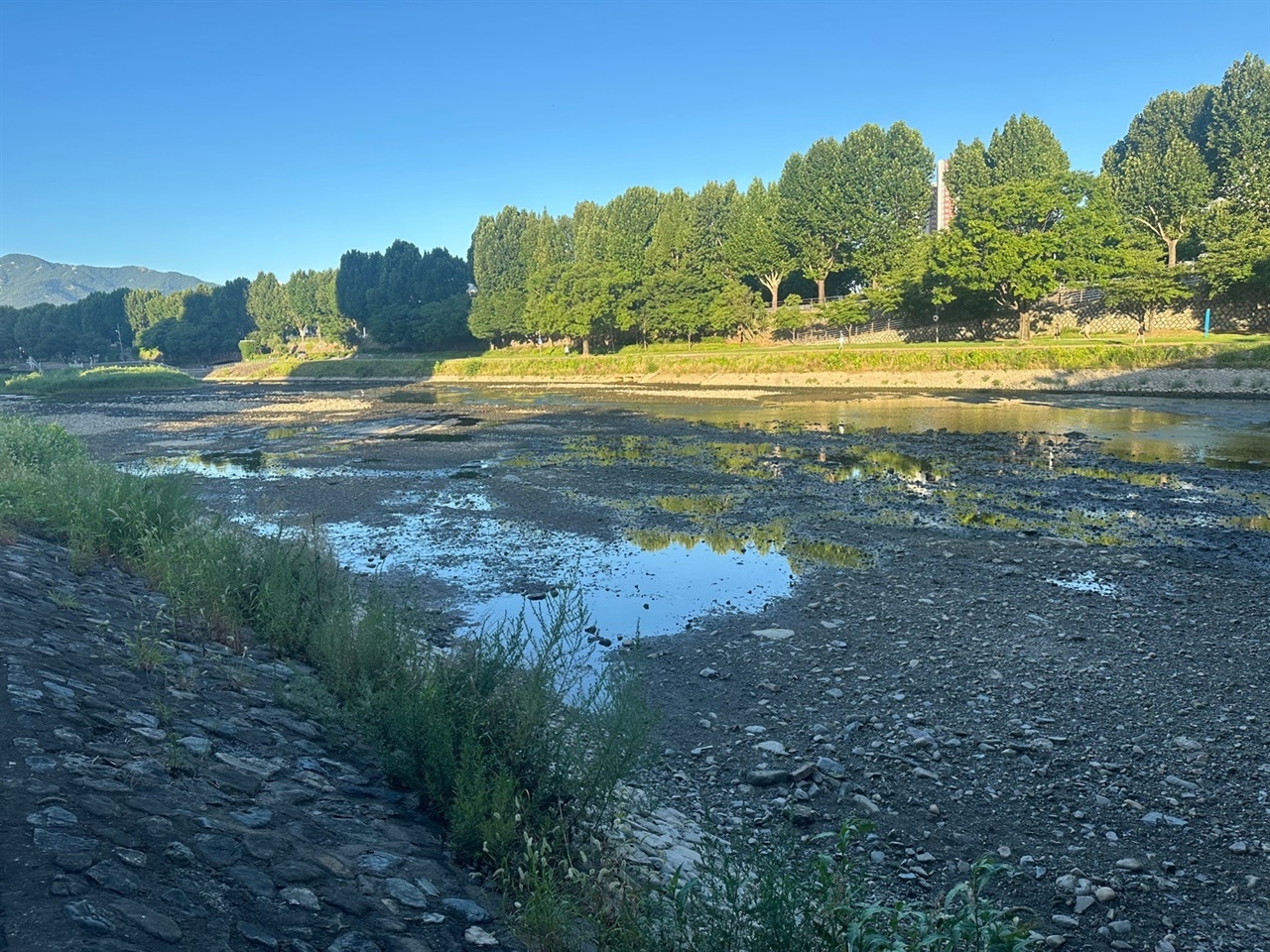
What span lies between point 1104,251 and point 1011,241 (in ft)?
23.6

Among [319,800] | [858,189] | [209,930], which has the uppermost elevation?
[858,189]

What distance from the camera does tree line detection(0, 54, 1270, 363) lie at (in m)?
58.3

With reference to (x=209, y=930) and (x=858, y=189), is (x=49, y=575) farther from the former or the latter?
(x=858, y=189)

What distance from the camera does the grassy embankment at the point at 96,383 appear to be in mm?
73688

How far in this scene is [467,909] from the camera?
4.50m

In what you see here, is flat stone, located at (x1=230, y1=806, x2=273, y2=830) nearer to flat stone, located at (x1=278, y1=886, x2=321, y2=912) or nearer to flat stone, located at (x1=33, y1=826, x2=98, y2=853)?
flat stone, located at (x1=278, y1=886, x2=321, y2=912)

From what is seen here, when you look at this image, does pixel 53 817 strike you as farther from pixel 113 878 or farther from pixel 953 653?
pixel 953 653

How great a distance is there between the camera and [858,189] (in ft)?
251

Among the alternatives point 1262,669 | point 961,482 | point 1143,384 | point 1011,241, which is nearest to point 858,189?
point 1011,241

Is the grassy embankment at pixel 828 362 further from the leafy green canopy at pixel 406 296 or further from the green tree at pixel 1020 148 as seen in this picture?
the green tree at pixel 1020 148

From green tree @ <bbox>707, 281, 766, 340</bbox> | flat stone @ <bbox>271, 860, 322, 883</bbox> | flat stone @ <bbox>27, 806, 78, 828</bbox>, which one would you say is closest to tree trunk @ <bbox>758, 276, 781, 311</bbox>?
green tree @ <bbox>707, 281, 766, 340</bbox>

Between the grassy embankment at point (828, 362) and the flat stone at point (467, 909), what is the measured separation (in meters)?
46.2

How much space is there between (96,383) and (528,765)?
87.5m

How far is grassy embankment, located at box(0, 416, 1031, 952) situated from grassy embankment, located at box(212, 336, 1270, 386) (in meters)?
44.0
